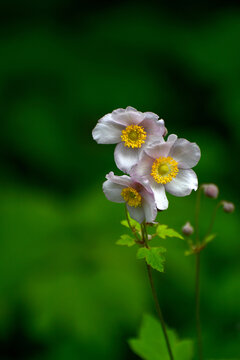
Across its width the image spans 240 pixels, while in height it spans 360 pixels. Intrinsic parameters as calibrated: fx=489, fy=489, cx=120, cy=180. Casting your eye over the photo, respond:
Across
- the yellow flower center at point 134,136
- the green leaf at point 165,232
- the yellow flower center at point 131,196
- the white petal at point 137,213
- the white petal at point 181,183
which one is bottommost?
the green leaf at point 165,232

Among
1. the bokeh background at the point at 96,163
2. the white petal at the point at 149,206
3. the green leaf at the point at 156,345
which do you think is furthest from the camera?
the bokeh background at the point at 96,163

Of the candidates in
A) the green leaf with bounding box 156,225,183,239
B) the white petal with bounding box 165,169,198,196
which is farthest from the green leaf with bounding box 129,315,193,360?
the white petal with bounding box 165,169,198,196

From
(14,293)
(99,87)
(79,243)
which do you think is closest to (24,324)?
(14,293)

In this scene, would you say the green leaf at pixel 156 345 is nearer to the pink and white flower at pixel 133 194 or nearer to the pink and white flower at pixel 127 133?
the pink and white flower at pixel 133 194

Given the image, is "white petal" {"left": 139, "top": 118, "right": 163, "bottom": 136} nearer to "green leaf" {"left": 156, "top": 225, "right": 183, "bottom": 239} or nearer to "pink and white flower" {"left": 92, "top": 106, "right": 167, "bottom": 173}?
"pink and white flower" {"left": 92, "top": 106, "right": 167, "bottom": 173}

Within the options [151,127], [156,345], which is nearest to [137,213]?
[151,127]

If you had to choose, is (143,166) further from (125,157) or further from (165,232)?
(165,232)

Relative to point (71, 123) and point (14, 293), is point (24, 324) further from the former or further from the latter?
point (71, 123)

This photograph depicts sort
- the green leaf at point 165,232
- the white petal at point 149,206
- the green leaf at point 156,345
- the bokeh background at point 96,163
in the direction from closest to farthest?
the white petal at point 149,206
the green leaf at point 165,232
the green leaf at point 156,345
the bokeh background at point 96,163

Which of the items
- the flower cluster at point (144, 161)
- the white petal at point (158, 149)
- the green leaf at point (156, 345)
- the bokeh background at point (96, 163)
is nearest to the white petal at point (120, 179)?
the flower cluster at point (144, 161)
